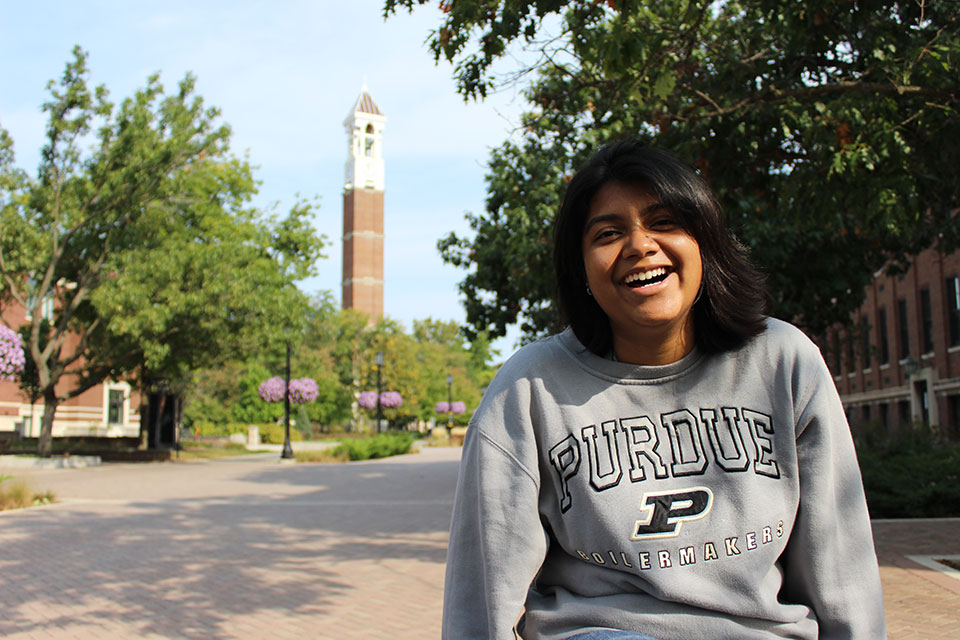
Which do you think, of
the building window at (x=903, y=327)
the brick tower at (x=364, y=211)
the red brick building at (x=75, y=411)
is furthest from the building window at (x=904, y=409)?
the brick tower at (x=364, y=211)

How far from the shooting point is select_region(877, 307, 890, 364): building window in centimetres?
3534

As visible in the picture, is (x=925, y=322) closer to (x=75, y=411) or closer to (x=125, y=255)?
(x=125, y=255)

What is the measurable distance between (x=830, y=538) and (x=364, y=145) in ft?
359

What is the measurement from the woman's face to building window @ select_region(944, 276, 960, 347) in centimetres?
3060

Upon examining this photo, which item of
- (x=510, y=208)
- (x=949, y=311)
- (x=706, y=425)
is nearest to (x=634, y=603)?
(x=706, y=425)

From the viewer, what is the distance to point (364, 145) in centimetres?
10812

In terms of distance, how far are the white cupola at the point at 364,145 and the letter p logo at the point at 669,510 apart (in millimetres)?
103945

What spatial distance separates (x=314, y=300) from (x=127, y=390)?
701 inches

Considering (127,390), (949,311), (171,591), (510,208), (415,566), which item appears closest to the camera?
(171,591)

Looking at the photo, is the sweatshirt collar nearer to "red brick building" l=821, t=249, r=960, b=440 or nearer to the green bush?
"red brick building" l=821, t=249, r=960, b=440

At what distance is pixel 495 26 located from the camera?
6.71m

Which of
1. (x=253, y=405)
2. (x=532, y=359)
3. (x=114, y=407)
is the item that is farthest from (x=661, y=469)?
(x=253, y=405)

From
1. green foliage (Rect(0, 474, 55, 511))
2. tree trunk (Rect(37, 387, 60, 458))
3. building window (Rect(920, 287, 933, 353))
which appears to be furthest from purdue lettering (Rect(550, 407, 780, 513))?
building window (Rect(920, 287, 933, 353))

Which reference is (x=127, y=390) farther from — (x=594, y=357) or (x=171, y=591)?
(x=594, y=357)
